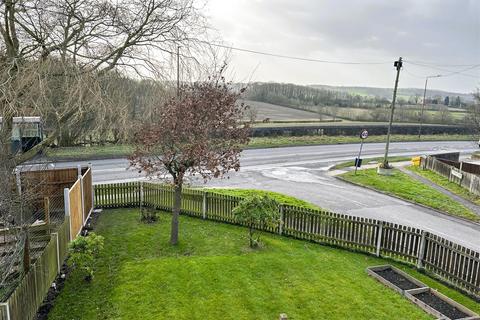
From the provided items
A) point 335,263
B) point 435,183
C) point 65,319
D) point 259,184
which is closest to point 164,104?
point 65,319

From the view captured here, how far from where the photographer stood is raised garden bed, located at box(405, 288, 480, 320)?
26.6 ft

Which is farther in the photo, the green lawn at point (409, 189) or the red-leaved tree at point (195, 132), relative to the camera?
the green lawn at point (409, 189)

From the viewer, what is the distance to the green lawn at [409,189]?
689 inches

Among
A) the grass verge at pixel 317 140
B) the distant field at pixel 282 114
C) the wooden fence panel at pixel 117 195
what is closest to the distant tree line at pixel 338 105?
the distant field at pixel 282 114

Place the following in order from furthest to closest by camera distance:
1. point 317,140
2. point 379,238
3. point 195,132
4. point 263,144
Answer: point 317,140 < point 263,144 < point 379,238 < point 195,132

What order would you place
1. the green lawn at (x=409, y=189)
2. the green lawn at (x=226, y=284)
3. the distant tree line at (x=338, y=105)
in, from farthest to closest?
the distant tree line at (x=338, y=105)
the green lawn at (x=409, y=189)
the green lawn at (x=226, y=284)

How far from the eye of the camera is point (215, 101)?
10.6 meters

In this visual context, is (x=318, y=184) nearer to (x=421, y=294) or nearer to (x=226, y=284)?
(x=421, y=294)

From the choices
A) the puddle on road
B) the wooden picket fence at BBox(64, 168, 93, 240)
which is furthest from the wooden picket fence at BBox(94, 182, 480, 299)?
the puddle on road

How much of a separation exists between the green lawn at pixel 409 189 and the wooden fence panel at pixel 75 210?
15.1 m

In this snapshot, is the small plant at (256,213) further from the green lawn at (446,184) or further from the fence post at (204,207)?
the green lawn at (446,184)

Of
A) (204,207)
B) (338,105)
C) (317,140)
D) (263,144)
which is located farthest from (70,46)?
(338,105)

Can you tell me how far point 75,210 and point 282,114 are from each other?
47843 millimetres

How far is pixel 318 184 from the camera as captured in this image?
71.0ft
